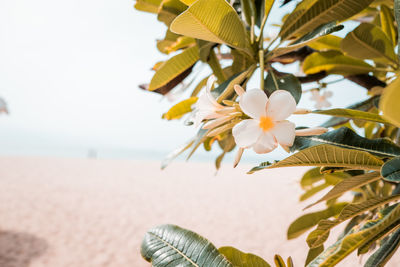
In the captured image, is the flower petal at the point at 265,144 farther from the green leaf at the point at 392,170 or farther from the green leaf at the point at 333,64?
the green leaf at the point at 333,64

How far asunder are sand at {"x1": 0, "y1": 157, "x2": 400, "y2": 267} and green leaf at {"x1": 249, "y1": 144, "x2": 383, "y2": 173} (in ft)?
2.99

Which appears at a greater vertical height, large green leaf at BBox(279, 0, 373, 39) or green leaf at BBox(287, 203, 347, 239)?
large green leaf at BBox(279, 0, 373, 39)

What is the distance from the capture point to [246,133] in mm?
302

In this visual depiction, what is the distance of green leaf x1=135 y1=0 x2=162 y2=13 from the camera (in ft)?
1.92

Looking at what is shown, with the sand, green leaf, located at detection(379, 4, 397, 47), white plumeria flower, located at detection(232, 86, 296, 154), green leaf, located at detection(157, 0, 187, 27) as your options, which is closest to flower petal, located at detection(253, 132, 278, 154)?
white plumeria flower, located at detection(232, 86, 296, 154)

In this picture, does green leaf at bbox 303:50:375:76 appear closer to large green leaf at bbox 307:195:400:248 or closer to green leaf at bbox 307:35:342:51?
green leaf at bbox 307:35:342:51

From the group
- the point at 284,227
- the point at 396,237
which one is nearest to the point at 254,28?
the point at 396,237

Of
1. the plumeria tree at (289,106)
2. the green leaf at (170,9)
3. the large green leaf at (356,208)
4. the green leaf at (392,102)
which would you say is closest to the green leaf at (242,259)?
the plumeria tree at (289,106)

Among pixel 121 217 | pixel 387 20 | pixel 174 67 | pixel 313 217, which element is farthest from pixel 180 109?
pixel 121 217

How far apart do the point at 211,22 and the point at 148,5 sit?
300 mm

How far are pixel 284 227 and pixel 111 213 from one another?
2.33m

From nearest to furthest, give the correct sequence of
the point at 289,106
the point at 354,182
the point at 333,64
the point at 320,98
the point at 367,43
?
the point at 289,106 → the point at 354,182 → the point at 367,43 → the point at 333,64 → the point at 320,98

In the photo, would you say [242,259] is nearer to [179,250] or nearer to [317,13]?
[179,250]

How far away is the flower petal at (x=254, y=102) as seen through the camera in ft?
0.97
